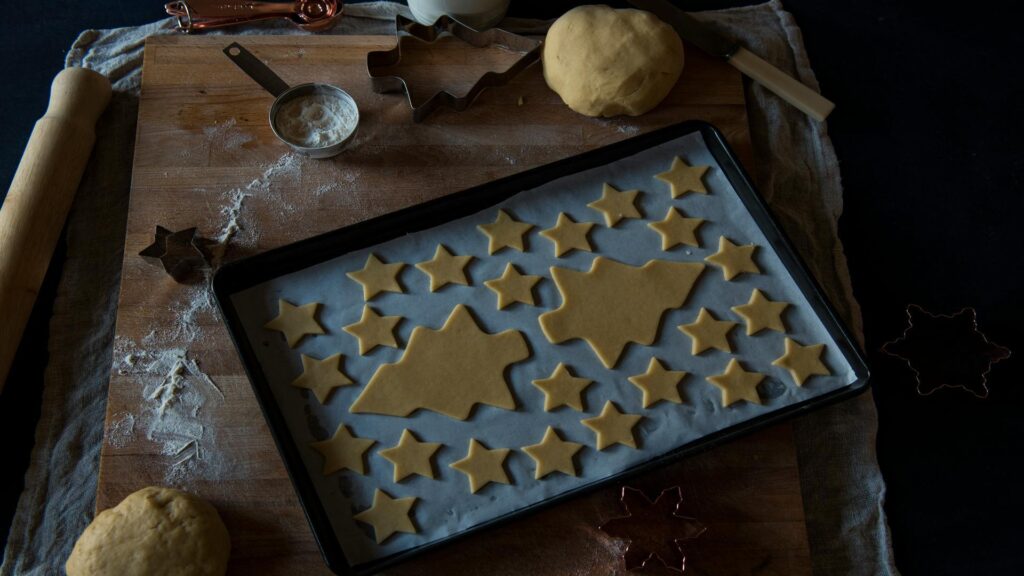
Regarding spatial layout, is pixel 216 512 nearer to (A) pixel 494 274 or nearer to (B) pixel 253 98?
(A) pixel 494 274

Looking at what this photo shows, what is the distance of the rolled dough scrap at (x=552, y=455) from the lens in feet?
4.37

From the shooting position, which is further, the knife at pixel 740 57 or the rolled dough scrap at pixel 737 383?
the knife at pixel 740 57

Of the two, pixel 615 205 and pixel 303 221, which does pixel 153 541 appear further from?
pixel 615 205

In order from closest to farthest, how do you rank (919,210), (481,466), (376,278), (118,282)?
(481,466)
(376,278)
(118,282)
(919,210)

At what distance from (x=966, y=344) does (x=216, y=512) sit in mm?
1370

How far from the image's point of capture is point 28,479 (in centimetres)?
144

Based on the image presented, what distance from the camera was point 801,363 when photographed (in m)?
1.41

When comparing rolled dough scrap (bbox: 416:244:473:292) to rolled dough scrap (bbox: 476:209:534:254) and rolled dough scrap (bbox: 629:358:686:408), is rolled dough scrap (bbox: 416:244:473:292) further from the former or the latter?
rolled dough scrap (bbox: 629:358:686:408)

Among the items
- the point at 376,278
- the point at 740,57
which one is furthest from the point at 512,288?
the point at 740,57

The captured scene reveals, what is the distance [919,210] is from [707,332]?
64 centimetres

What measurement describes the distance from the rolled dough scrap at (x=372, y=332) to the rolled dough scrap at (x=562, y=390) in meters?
0.26

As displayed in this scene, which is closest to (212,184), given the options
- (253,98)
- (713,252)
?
(253,98)

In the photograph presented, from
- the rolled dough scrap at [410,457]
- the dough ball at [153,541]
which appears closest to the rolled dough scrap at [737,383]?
the rolled dough scrap at [410,457]

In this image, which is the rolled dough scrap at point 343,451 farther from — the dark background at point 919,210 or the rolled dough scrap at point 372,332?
the dark background at point 919,210
